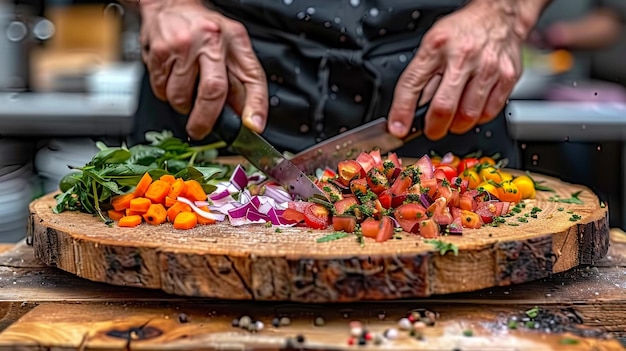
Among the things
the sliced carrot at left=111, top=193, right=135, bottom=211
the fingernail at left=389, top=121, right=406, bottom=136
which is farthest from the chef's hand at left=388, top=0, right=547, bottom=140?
the sliced carrot at left=111, top=193, right=135, bottom=211

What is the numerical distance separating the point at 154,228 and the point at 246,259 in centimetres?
32

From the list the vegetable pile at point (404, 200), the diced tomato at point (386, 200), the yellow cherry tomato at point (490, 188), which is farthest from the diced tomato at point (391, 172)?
the yellow cherry tomato at point (490, 188)

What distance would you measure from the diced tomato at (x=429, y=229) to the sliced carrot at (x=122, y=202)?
64cm

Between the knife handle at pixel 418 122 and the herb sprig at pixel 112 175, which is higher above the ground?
the knife handle at pixel 418 122

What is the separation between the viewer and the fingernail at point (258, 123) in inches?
77.0

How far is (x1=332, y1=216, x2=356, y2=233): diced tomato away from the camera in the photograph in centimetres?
159

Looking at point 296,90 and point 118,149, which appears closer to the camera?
point 118,149

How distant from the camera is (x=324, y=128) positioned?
243cm

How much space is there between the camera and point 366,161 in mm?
1878

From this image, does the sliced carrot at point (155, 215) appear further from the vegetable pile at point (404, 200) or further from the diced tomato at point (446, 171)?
the diced tomato at point (446, 171)

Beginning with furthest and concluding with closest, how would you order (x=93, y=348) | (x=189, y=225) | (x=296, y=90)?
(x=296, y=90) → (x=189, y=225) → (x=93, y=348)

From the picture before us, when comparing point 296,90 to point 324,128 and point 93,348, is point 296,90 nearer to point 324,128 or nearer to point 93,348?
point 324,128

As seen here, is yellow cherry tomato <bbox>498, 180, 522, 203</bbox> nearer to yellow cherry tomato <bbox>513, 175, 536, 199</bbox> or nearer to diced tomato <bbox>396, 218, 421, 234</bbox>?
yellow cherry tomato <bbox>513, 175, 536, 199</bbox>

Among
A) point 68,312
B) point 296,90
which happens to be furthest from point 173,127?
point 68,312
